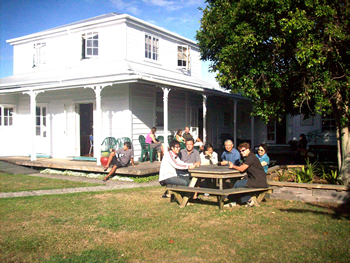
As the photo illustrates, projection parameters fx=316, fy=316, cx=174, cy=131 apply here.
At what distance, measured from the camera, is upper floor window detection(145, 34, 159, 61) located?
1468 centimetres

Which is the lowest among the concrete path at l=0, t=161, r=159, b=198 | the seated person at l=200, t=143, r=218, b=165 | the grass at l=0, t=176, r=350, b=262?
the grass at l=0, t=176, r=350, b=262

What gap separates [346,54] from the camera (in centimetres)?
717

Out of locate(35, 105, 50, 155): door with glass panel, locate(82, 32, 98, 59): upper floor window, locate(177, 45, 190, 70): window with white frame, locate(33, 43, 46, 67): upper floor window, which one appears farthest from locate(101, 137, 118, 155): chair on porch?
locate(33, 43, 46, 67): upper floor window

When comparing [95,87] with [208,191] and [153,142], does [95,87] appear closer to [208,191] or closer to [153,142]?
[153,142]

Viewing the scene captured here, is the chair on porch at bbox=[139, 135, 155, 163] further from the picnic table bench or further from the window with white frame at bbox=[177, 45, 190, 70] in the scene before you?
the window with white frame at bbox=[177, 45, 190, 70]

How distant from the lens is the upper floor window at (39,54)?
16250mm

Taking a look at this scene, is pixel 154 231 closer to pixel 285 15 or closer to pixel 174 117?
pixel 285 15

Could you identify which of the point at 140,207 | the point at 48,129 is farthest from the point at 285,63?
the point at 48,129

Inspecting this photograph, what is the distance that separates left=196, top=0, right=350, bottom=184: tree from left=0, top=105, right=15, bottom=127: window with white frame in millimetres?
11736

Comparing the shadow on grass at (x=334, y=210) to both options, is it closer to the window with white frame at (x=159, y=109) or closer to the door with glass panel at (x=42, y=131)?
the window with white frame at (x=159, y=109)

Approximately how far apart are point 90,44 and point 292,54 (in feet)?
32.5

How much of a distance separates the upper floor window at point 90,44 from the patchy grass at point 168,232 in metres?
8.69

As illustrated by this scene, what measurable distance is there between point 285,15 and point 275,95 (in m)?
1.90

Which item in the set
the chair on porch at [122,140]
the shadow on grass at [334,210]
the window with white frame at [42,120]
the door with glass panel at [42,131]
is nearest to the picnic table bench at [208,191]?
the shadow on grass at [334,210]
